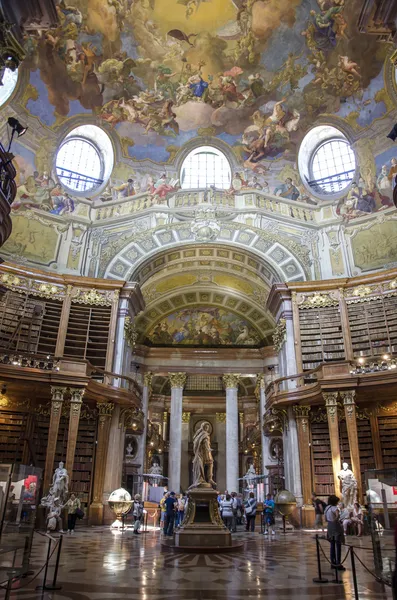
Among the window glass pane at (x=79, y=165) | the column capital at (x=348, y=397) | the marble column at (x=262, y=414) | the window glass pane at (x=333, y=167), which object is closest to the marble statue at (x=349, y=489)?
the column capital at (x=348, y=397)

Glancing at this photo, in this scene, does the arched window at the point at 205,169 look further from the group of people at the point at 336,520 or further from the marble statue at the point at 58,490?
the group of people at the point at 336,520

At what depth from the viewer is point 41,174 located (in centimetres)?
1878

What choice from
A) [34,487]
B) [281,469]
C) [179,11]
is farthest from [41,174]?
Result: [281,469]

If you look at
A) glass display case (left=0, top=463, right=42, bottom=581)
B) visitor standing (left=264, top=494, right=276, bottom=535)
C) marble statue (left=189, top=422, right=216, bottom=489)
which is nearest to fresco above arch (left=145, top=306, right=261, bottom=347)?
visitor standing (left=264, top=494, right=276, bottom=535)

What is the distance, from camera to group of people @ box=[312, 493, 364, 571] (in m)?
6.40

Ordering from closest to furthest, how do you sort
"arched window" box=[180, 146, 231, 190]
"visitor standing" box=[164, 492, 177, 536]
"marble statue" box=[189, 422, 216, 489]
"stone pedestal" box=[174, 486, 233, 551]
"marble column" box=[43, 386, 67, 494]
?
"stone pedestal" box=[174, 486, 233, 551] → "marble statue" box=[189, 422, 216, 489] → "visitor standing" box=[164, 492, 177, 536] → "marble column" box=[43, 386, 67, 494] → "arched window" box=[180, 146, 231, 190]

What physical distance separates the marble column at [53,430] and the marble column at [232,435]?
33.4 ft

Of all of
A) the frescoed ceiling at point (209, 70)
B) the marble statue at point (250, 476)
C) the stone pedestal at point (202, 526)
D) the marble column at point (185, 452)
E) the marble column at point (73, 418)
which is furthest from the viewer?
the marble column at point (185, 452)

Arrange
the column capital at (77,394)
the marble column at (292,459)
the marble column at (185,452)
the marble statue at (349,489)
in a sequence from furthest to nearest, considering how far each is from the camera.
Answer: the marble column at (185,452)
the marble column at (292,459)
the column capital at (77,394)
the marble statue at (349,489)

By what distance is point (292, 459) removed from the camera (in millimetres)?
16828

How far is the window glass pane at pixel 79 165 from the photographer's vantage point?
790 inches

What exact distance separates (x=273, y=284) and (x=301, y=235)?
2.61 meters

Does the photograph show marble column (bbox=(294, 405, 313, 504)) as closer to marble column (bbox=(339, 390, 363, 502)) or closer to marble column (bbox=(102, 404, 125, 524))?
marble column (bbox=(339, 390, 363, 502))

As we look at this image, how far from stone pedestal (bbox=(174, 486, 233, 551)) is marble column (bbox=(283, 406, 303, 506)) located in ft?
24.0
